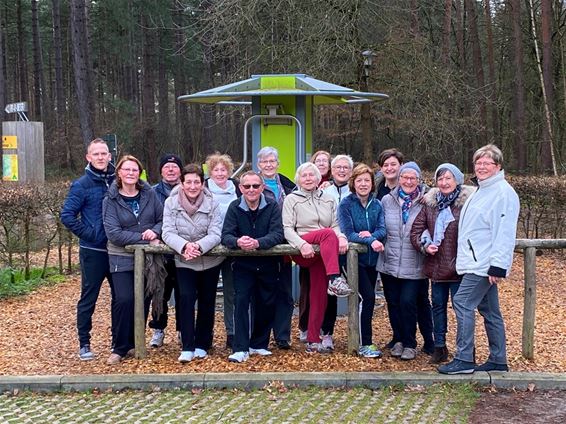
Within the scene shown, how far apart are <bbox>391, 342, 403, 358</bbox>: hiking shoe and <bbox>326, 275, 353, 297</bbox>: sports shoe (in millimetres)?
723

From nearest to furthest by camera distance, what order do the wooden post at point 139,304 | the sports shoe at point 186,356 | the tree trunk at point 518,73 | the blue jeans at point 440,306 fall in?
the blue jeans at point 440,306
the wooden post at point 139,304
the sports shoe at point 186,356
the tree trunk at point 518,73

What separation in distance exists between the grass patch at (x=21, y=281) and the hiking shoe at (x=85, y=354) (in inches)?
137

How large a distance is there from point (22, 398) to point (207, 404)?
140 cm

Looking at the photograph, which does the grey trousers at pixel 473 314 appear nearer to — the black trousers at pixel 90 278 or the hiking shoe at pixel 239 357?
the hiking shoe at pixel 239 357

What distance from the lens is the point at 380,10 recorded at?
1571 cm

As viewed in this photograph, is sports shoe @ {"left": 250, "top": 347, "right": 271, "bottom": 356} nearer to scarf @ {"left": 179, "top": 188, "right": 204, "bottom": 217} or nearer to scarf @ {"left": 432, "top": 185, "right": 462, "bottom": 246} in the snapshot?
scarf @ {"left": 179, "top": 188, "right": 204, "bottom": 217}

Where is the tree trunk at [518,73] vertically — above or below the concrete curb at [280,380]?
above

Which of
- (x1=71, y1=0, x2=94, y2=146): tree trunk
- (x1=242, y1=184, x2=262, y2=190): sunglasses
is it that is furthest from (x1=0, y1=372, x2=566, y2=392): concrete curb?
(x1=71, y1=0, x2=94, y2=146): tree trunk

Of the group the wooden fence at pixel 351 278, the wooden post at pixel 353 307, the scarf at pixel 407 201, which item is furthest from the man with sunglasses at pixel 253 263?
the scarf at pixel 407 201

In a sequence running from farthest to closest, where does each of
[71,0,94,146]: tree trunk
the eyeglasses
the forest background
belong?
[71,0,94,146]: tree trunk → the forest background → the eyeglasses

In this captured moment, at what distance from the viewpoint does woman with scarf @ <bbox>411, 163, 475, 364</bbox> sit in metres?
5.37

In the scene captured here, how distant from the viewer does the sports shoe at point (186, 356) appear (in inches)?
226

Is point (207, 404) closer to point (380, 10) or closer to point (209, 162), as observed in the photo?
point (209, 162)

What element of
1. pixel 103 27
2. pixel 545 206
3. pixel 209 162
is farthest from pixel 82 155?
pixel 209 162
